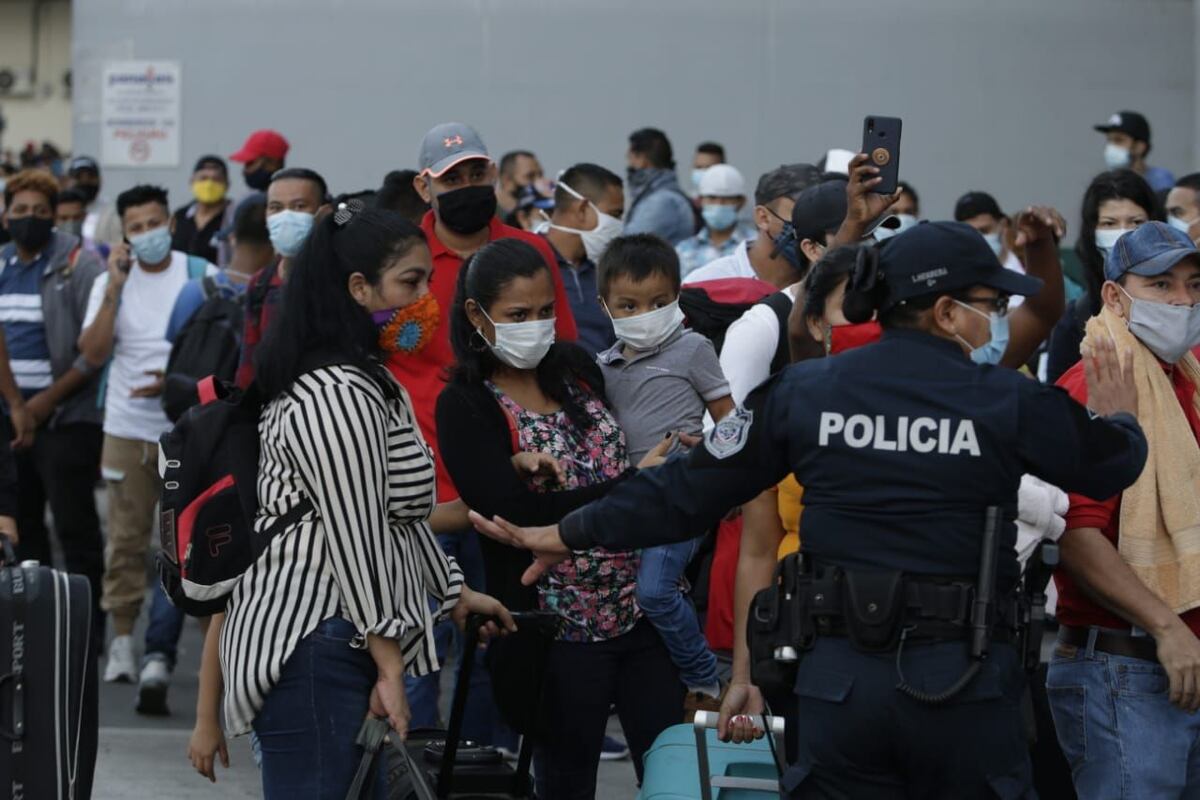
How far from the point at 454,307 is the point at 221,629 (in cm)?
127

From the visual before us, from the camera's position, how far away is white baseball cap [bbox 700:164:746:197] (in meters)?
10.9

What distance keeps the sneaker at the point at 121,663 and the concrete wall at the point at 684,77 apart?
622cm

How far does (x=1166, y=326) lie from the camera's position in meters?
4.58

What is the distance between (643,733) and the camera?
5.07 m

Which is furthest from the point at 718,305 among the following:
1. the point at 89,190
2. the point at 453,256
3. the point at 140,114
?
the point at 140,114

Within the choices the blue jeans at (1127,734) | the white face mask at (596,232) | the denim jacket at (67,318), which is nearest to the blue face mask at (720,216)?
the white face mask at (596,232)

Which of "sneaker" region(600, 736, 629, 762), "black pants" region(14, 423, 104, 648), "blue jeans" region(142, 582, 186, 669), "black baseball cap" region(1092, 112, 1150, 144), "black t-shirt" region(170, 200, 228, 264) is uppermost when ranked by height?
"black baseball cap" region(1092, 112, 1150, 144)

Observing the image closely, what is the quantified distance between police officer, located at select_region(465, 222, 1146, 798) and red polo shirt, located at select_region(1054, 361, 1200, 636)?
2.01 ft

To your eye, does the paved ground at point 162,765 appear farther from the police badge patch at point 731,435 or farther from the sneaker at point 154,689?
the police badge patch at point 731,435

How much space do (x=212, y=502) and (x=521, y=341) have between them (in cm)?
116

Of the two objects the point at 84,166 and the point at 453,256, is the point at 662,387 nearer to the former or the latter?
the point at 453,256

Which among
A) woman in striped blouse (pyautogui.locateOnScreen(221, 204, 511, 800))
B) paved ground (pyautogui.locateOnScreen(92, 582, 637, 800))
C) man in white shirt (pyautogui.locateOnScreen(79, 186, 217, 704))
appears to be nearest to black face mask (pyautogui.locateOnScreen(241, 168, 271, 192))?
man in white shirt (pyautogui.locateOnScreen(79, 186, 217, 704))

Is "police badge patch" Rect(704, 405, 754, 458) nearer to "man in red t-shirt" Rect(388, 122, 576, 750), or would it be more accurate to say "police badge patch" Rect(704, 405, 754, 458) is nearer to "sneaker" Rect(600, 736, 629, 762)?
"man in red t-shirt" Rect(388, 122, 576, 750)

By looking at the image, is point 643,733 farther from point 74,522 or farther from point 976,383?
point 74,522
